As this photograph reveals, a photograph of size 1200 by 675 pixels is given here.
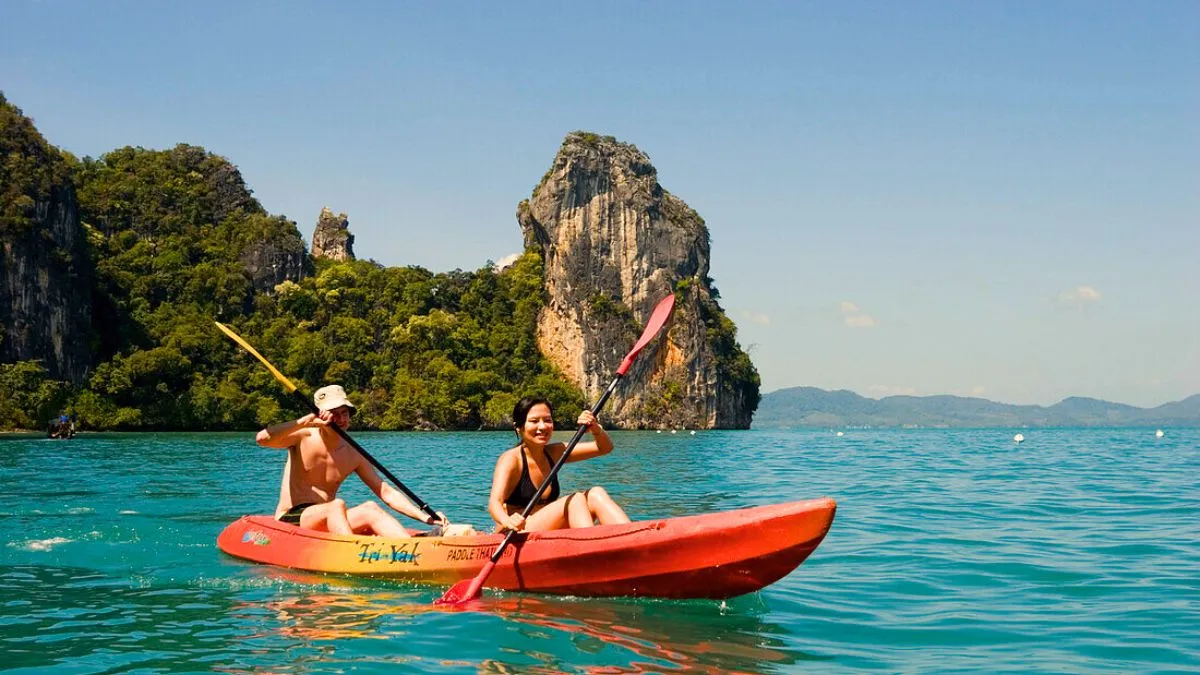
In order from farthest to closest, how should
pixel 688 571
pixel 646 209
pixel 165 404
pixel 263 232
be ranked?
1. pixel 646 209
2. pixel 263 232
3. pixel 165 404
4. pixel 688 571

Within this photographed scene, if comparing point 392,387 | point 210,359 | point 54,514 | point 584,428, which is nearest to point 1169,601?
point 584,428

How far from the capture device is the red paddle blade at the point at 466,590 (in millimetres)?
6645

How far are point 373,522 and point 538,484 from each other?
141cm

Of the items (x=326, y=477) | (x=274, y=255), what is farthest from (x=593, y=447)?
(x=274, y=255)

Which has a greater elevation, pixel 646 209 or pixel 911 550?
pixel 646 209

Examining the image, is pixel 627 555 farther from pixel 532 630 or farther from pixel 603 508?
pixel 532 630

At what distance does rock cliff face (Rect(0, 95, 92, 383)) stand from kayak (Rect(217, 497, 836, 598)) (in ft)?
151

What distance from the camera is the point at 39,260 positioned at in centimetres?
4966

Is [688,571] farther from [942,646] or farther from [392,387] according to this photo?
[392,387]

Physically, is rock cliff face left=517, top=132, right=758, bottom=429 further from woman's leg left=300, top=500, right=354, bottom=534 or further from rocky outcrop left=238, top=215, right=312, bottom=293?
woman's leg left=300, top=500, right=354, bottom=534

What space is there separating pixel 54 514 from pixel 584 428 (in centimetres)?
794

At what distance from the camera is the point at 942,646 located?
18.4 feet

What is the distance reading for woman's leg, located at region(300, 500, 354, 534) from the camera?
795cm

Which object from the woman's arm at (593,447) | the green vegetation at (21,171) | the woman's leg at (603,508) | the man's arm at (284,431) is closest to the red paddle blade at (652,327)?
the woman's arm at (593,447)
